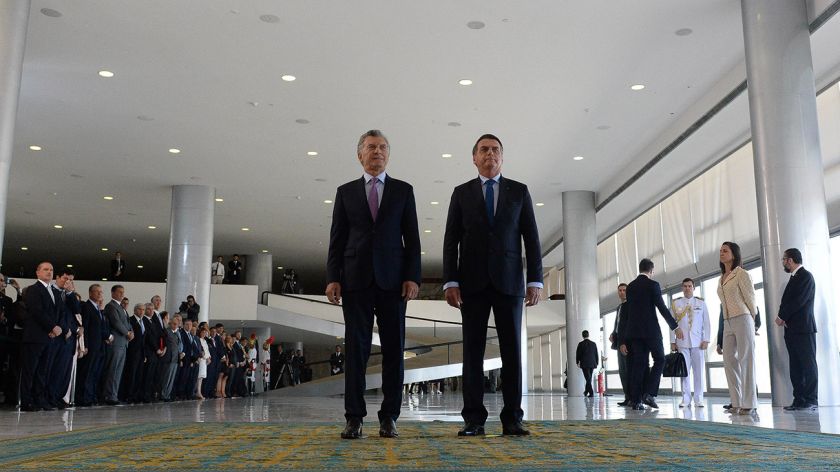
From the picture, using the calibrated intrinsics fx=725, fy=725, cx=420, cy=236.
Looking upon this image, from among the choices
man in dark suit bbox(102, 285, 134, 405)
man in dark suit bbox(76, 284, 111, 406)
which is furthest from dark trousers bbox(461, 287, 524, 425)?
man in dark suit bbox(102, 285, 134, 405)

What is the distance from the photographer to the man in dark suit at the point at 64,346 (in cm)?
941

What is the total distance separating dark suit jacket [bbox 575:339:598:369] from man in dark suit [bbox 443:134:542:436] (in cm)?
1486

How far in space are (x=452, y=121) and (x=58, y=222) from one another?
1824cm

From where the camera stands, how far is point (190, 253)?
2012 centimetres

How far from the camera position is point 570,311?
68.9 ft

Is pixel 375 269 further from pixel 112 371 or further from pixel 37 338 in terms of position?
pixel 112 371

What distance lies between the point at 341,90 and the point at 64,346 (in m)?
6.85

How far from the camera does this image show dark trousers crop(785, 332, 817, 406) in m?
8.10

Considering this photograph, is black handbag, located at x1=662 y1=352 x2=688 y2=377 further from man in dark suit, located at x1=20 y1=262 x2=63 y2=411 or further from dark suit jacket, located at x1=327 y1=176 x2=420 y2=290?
man in dark suit, located at x1=20 y1=262 x2=63 y2=411

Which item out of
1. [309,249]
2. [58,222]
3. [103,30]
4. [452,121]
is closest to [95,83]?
[103,30]

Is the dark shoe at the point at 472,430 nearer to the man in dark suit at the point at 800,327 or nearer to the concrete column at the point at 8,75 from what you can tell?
the man in dark suit at the point at 800,327

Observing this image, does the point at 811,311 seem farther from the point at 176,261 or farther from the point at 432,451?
the point at 176,261

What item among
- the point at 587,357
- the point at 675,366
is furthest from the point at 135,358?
the point at 587,357

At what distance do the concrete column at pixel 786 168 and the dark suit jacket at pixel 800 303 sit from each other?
0.55 m
